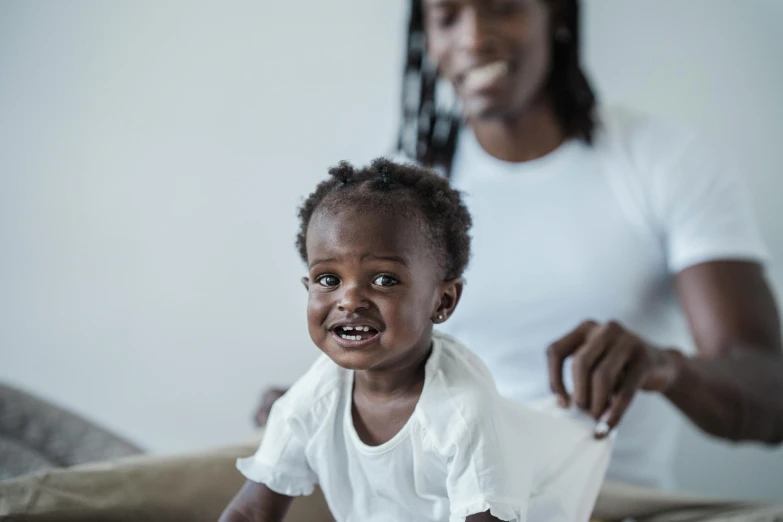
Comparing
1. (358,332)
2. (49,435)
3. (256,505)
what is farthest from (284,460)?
(49,435)

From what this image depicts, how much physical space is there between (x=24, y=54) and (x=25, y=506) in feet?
2.95

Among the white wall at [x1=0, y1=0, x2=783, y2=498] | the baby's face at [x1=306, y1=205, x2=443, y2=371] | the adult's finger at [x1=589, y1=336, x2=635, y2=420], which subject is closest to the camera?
the baby's face at [x1=306, y1=205, x2=443, y2=371]

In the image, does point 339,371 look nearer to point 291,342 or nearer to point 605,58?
point 291,342

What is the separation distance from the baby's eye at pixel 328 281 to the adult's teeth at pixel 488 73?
1.58 ft

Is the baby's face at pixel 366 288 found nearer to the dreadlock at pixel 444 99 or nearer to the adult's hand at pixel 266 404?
the adult's hand at pixel 266 404

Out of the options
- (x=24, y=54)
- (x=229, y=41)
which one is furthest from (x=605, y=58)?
(x=24, y=54)

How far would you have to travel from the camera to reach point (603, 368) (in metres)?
0.58

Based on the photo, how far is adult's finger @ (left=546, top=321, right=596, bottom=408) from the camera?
1.96ft

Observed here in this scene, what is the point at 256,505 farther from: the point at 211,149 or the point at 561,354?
the point at 211,149

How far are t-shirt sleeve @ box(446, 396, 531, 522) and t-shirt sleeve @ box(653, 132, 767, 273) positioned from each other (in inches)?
18.2

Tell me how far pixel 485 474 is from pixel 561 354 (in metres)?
0.18

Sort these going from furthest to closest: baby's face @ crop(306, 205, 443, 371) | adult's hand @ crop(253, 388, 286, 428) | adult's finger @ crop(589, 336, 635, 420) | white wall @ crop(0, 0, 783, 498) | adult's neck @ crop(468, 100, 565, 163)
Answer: white wall @ crop(0, 0, 783, 498)
adult's neck @ crop(468, 100, 565, 163)
adult's hand @ crop(253, 388, 286, 428)
adult's finger @ crop(589, 336, 635, 420)
baby's face @ crop(306, 205, 443, 371)

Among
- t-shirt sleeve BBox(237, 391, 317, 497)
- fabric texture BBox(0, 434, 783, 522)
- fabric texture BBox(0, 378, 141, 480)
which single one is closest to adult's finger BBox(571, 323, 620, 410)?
fabric texture BBox(0, 434, 783, 522)

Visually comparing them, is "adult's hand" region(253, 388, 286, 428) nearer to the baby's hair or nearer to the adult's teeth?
the baby's hair
